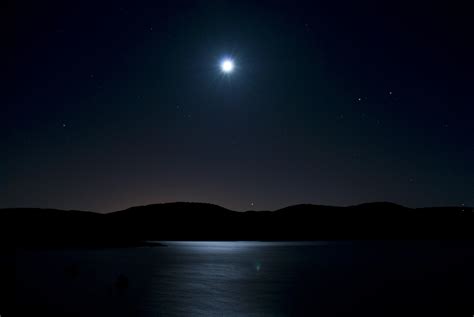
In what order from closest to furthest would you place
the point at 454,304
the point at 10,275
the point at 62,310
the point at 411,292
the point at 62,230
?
the point at 62,310 → the point at 454,304 → the point at 411,292 → the point at 10,275 → the point at 62,230

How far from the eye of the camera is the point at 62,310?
29844 mm

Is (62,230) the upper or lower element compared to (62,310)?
upper

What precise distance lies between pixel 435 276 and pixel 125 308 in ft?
135

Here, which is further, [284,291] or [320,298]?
[284,291]

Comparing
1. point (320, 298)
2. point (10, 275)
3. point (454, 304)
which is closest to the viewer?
point (454, 304)

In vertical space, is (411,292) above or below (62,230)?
below

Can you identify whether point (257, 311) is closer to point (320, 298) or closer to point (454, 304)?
point (320, 298)

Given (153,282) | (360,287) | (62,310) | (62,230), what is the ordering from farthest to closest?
(62,230) → (153,282) → (360,287) → (62,310)

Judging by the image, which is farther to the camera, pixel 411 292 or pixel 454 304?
pixel 411 292

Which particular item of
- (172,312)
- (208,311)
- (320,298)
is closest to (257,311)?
(208,311)

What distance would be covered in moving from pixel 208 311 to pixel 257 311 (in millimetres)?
3485

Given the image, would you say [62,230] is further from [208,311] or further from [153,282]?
[208,311]

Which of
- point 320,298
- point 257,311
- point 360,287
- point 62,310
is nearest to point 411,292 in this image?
point 360,287

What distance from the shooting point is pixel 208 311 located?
31.0 metres
